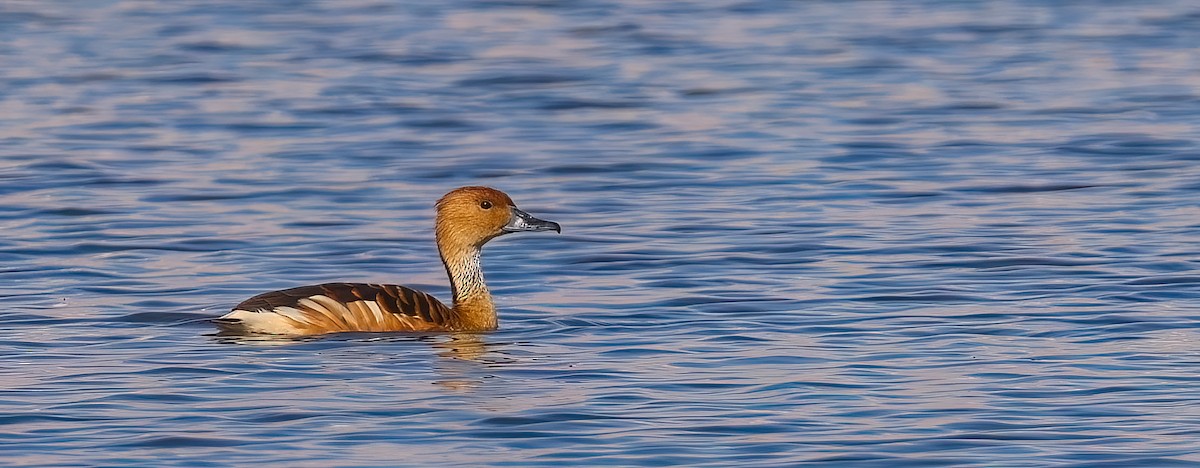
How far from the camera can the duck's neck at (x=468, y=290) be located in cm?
1343

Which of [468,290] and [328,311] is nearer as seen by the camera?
[328,311]

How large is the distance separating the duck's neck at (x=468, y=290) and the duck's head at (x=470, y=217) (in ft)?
0.19

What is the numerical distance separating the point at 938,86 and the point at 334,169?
7.06 m

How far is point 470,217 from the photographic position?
45.9ft

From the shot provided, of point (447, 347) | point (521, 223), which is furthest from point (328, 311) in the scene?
point (521, 223)

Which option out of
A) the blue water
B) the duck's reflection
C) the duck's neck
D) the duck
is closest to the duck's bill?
the duck

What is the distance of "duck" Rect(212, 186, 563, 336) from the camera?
12.6 meters

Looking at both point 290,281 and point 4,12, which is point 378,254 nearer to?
point 290,281

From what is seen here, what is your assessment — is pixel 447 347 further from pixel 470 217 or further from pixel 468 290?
pixel 470 217

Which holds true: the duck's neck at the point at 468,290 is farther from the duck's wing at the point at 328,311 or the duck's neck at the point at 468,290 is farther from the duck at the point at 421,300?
the duck's wing at the point at 328,311

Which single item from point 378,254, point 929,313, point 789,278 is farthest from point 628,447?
point 378,254

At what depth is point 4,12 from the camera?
29.4m

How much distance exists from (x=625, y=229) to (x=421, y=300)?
145 inches

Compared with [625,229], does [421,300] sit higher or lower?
higher
